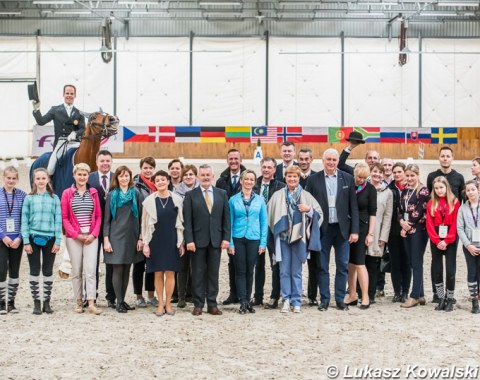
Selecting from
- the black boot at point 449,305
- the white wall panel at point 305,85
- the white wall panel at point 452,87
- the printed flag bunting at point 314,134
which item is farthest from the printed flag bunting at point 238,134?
the black boot at point 449,305

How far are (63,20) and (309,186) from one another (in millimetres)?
25954

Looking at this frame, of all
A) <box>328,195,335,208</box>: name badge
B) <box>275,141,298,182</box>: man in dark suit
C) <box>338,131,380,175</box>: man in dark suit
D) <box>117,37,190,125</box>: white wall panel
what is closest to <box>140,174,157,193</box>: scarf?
<box>275,141,298,182</box>: man in dark suit

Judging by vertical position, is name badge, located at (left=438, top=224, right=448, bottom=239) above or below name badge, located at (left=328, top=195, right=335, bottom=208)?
below

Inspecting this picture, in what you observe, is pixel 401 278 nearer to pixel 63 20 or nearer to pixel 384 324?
pixel 384 324

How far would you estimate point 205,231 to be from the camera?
742 cm

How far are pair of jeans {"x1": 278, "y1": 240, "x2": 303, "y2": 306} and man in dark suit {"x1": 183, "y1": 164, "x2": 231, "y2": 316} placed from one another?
62 centimetres

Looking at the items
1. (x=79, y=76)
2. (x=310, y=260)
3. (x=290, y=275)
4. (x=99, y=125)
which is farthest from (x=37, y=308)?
(x=79, y=76)

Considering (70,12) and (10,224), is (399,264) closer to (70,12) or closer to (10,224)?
(10,224)

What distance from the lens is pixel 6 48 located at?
31203mm

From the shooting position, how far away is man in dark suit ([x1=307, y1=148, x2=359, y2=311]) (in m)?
7.66

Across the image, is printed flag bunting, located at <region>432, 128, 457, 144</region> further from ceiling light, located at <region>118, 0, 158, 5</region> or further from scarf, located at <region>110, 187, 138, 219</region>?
scarf, located at <region>110, 187, 138, 219</region>

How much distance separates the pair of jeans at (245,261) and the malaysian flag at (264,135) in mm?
23120

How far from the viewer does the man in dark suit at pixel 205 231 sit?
24.3 feet

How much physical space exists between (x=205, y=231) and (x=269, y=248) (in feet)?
2.70
